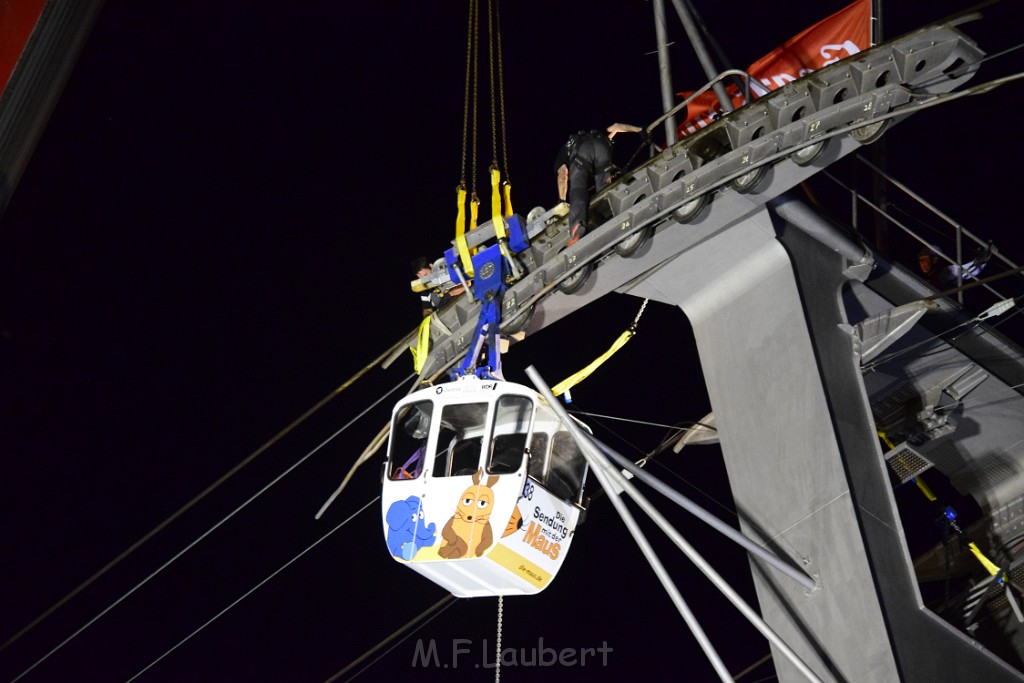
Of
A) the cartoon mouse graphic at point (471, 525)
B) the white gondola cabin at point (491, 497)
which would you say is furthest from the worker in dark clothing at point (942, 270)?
the cartoon mouse graphic at point (471, 525)

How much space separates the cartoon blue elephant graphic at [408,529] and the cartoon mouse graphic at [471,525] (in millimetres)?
169

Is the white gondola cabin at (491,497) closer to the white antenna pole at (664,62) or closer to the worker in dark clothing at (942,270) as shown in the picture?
the white antenna pole at (664,62)

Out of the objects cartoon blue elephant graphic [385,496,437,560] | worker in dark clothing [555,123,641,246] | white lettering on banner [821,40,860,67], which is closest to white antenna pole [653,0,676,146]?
Result: worker in dark clothing [555,123,641,246]

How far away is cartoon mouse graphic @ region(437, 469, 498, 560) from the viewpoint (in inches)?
410

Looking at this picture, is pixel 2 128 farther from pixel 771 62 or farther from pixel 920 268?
pixel 920 268

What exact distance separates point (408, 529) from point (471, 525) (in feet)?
2.13

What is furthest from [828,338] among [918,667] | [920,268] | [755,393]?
[920,268]

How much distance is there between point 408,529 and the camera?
10.8 m

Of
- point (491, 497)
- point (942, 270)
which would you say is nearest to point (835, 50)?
point (942, 270)

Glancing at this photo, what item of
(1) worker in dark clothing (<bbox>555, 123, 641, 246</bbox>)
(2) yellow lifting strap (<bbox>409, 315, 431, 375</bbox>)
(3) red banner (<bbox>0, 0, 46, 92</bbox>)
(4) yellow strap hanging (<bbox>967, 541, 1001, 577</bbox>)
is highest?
(3) red banner (<bbox>0, 0, 46, 92</bbox>)

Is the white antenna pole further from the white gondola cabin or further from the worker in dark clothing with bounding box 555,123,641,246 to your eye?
the white gondola cabin

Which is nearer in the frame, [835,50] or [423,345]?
[423,345]

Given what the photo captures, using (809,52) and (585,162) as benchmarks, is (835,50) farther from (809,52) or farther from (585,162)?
(585,162)

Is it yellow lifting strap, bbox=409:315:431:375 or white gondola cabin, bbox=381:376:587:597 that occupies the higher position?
yellow lifting strap, bbox=409:315:431:375
